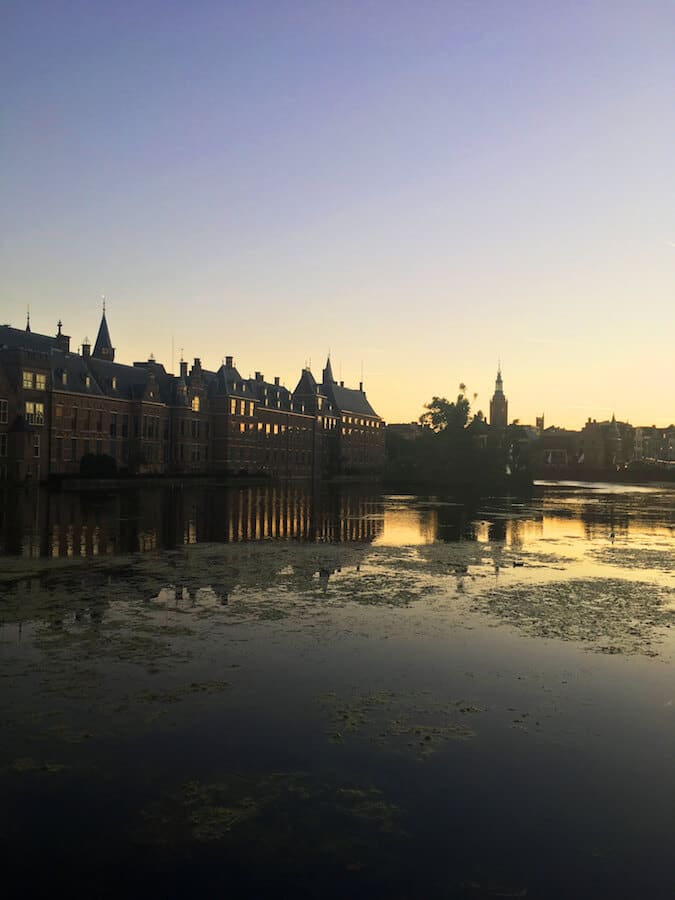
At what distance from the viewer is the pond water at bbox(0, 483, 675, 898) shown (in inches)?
239

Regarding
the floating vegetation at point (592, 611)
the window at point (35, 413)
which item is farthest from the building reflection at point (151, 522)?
the window at point (35, 413)

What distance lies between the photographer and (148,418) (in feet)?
289

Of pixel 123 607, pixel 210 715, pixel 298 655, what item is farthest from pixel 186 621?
pixel 210 715

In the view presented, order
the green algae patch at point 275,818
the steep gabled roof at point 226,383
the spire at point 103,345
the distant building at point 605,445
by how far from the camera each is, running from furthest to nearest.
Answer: the distant building at point 605,445 < the steep gabled roof at point 226,383 < the spire at point 103,345 < the green algae patch at point 275,818

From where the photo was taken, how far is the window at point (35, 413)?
6725 cm

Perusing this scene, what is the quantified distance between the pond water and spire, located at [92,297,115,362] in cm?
8718

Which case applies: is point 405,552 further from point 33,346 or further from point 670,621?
point 33,346

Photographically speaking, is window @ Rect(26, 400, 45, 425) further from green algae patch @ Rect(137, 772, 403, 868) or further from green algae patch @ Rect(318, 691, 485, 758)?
green algae patch @ Rect(137, 772, 403, 868)

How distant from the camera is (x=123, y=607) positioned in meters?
15.3

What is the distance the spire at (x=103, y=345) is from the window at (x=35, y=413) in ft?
114

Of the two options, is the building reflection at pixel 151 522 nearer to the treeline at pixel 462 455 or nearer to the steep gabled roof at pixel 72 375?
the steep gabled roof at pixel 72 375

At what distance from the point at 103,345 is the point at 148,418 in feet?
69.2

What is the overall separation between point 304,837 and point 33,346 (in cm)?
7339

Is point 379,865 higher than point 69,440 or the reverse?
the reverse
